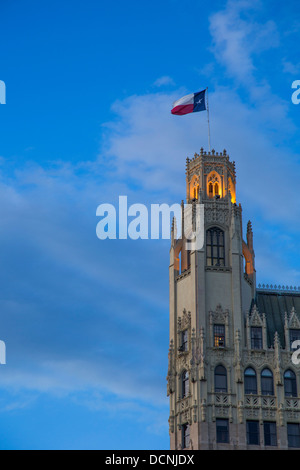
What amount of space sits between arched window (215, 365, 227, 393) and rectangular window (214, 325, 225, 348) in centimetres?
269

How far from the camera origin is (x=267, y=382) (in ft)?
382

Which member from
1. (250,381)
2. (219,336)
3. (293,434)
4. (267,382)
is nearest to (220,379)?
(250,381)

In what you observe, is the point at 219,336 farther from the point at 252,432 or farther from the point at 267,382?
the point at 252,432

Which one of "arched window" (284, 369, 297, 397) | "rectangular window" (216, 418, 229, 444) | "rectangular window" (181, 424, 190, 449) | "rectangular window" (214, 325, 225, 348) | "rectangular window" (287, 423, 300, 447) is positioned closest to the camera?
"rectangular window" (216, 418, 229, 444)

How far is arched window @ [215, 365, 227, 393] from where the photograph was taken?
4533 inches

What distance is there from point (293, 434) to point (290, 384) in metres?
5.85

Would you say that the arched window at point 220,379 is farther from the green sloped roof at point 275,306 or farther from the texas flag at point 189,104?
the texas flag at point 189,104

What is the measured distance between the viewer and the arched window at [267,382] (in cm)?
11581

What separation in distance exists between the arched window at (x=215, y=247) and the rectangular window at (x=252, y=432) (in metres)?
19.8

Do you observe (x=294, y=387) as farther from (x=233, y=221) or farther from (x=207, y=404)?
(x=233, y=221)

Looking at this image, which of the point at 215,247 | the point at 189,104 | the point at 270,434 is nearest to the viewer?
the point at 270,434

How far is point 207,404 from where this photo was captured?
113500mm

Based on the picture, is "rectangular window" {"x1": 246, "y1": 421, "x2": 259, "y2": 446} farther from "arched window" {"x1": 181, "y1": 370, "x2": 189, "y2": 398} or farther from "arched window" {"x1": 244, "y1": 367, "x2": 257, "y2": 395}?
"arched window" {"x1": 181, "y1": 370, "x2": 189, "y2": 398}

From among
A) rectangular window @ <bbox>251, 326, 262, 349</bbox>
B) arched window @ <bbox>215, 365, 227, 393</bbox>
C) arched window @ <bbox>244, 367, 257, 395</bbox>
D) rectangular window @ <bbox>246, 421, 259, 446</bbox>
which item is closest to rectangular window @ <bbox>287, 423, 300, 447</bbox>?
rectangular window @ <bbox>246, 421, 259, 446</bbox>
